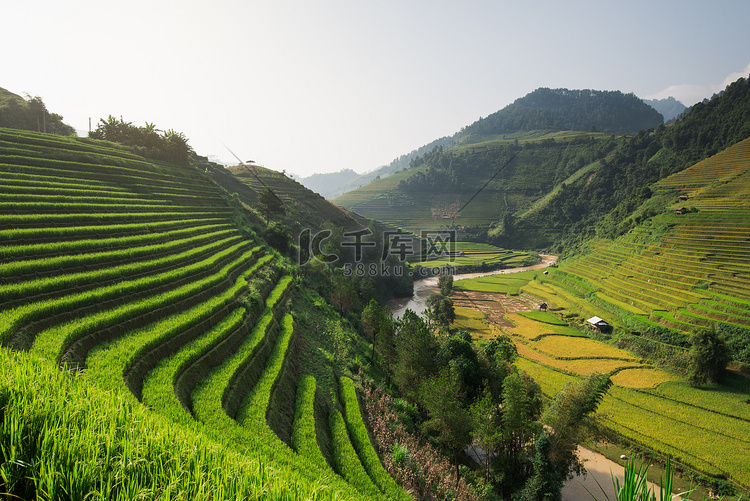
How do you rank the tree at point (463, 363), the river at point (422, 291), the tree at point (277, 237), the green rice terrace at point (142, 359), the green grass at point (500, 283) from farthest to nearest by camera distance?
the green grass at point (500, 283) < the river at point (422, 291) < the tree at point (277, 237) < the tree at point (463, 363) < the green rice terrace at point (142, 359)

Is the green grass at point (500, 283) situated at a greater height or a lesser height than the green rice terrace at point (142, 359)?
lesser

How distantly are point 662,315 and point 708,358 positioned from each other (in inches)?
335

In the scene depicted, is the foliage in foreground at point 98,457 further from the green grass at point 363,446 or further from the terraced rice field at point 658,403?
the terraced rice field at point 658,403

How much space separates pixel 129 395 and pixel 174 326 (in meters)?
5.35

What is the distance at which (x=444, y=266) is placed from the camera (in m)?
84.1

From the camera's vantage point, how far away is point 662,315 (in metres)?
35.0

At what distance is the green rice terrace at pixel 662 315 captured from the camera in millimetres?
23719

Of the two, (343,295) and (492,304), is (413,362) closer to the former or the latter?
(343,295)

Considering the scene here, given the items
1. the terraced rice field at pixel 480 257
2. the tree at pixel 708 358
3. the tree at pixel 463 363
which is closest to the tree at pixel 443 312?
the tree at pixel 463 363

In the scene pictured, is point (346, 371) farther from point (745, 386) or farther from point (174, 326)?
point (745, 386)

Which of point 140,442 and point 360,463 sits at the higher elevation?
point 140,442

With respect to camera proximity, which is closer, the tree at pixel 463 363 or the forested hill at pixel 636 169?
the tree at pixel 463 363

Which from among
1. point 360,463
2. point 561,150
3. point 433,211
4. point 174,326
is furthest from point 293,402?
point 561,150

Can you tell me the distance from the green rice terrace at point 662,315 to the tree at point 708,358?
0.69 metres
